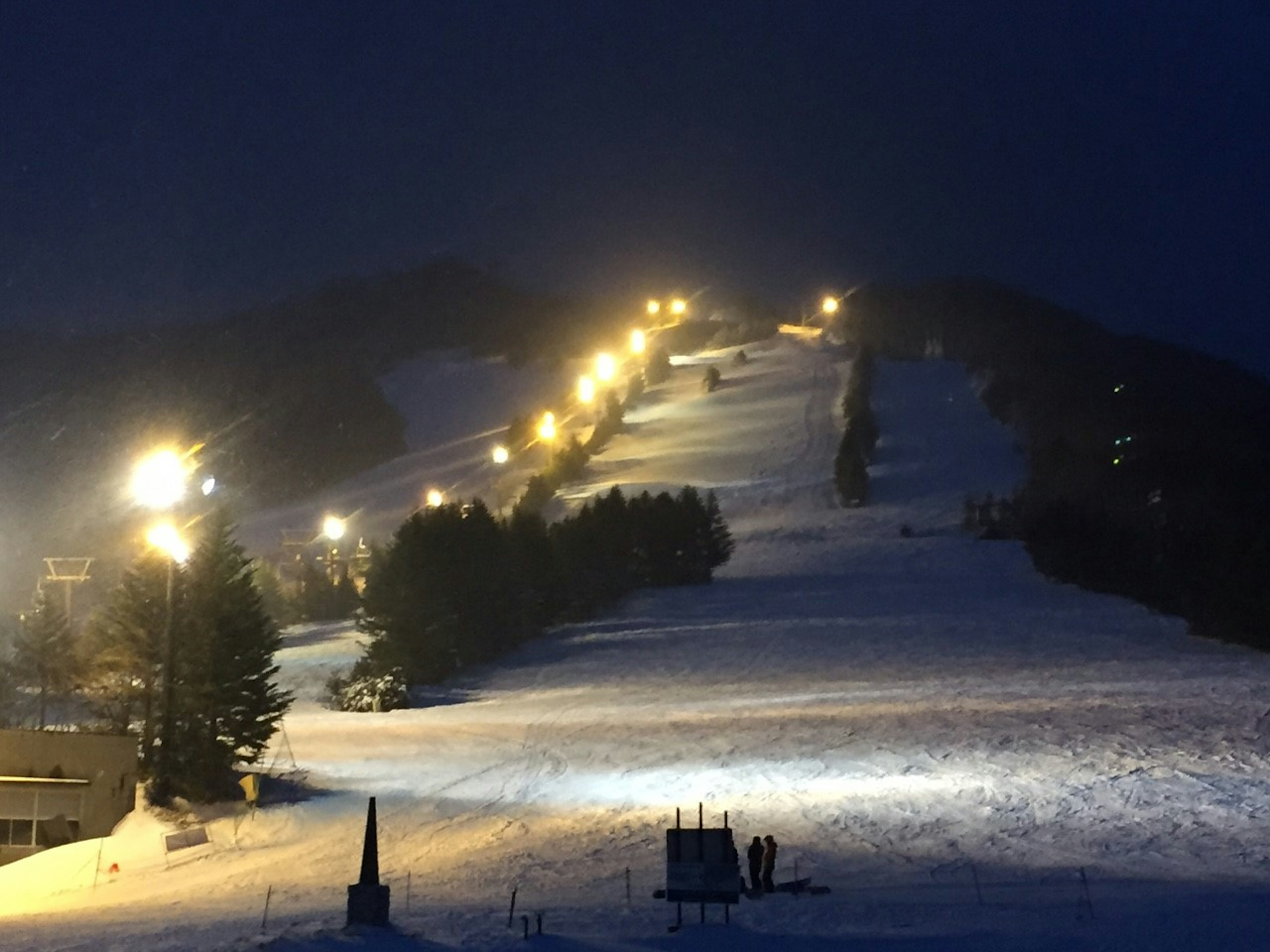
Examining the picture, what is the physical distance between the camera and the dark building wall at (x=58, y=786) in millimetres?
22969

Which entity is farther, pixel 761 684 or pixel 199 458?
pixel 199 458

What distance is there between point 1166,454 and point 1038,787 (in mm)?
36487

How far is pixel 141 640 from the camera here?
25344 mm

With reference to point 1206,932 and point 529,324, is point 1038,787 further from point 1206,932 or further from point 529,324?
point 529,324

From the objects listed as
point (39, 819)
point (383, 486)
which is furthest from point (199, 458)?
point (39, 819)

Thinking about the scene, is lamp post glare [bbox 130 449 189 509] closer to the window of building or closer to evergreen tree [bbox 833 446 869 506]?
the window of building

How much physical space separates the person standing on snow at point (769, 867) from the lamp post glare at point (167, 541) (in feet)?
36.2

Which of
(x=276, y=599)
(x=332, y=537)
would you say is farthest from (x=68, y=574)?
(x=332, y=537)

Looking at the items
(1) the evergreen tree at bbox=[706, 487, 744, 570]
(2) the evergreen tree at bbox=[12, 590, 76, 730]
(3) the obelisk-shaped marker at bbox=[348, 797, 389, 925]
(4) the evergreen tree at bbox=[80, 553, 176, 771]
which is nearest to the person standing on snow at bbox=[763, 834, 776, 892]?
(3) the obelisk-shaped marker at bbox=[348, 797, 389, 925]

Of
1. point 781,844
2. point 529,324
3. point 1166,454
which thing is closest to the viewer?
point 781,844

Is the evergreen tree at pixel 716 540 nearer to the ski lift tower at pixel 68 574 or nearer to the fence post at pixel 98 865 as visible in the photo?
the ski lift tower at pixel 68 574

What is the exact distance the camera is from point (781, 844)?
18984 mm

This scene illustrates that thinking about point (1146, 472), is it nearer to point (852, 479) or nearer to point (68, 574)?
point (852, 479)

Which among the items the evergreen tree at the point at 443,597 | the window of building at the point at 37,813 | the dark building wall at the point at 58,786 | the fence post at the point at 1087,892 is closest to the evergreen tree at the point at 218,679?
the dark building wall at the point at 58,786
